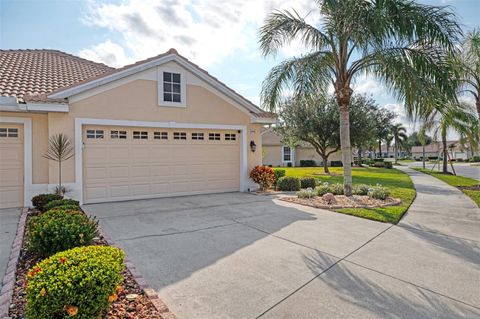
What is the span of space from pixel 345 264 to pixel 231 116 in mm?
8870

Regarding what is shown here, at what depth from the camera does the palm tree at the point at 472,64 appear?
12.3 metres

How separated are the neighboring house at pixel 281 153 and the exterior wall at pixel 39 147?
93.2 ft

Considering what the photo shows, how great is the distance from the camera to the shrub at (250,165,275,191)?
12.3 meters

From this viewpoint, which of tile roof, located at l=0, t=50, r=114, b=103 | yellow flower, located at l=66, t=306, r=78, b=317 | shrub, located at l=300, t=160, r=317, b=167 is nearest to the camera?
yellow flower, located at l=66, t=306, r=78, b=317

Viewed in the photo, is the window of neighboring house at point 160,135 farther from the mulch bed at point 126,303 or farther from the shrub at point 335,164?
the shrub at point 335,164

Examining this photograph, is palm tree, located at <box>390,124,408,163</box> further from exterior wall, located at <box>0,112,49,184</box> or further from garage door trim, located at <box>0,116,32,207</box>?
garage door trim, located at <box>0,116,32,207</box>

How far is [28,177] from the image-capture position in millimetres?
9141

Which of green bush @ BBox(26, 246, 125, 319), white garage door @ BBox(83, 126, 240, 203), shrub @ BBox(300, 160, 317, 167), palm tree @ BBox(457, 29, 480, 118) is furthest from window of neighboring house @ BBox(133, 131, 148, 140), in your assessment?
shrub @ BBox(300, 160, 317, 167)

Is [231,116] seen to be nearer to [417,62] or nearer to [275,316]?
[417,62]

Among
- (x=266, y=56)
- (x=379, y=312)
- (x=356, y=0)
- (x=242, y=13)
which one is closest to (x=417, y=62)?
(x=356, y=0)

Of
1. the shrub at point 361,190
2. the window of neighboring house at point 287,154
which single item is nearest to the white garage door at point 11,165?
the shrub at point 361,190

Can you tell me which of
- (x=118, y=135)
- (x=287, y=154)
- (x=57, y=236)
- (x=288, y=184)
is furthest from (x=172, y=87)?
(x=287, y=154)

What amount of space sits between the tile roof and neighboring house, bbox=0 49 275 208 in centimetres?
4

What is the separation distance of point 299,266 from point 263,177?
7.87 metres
